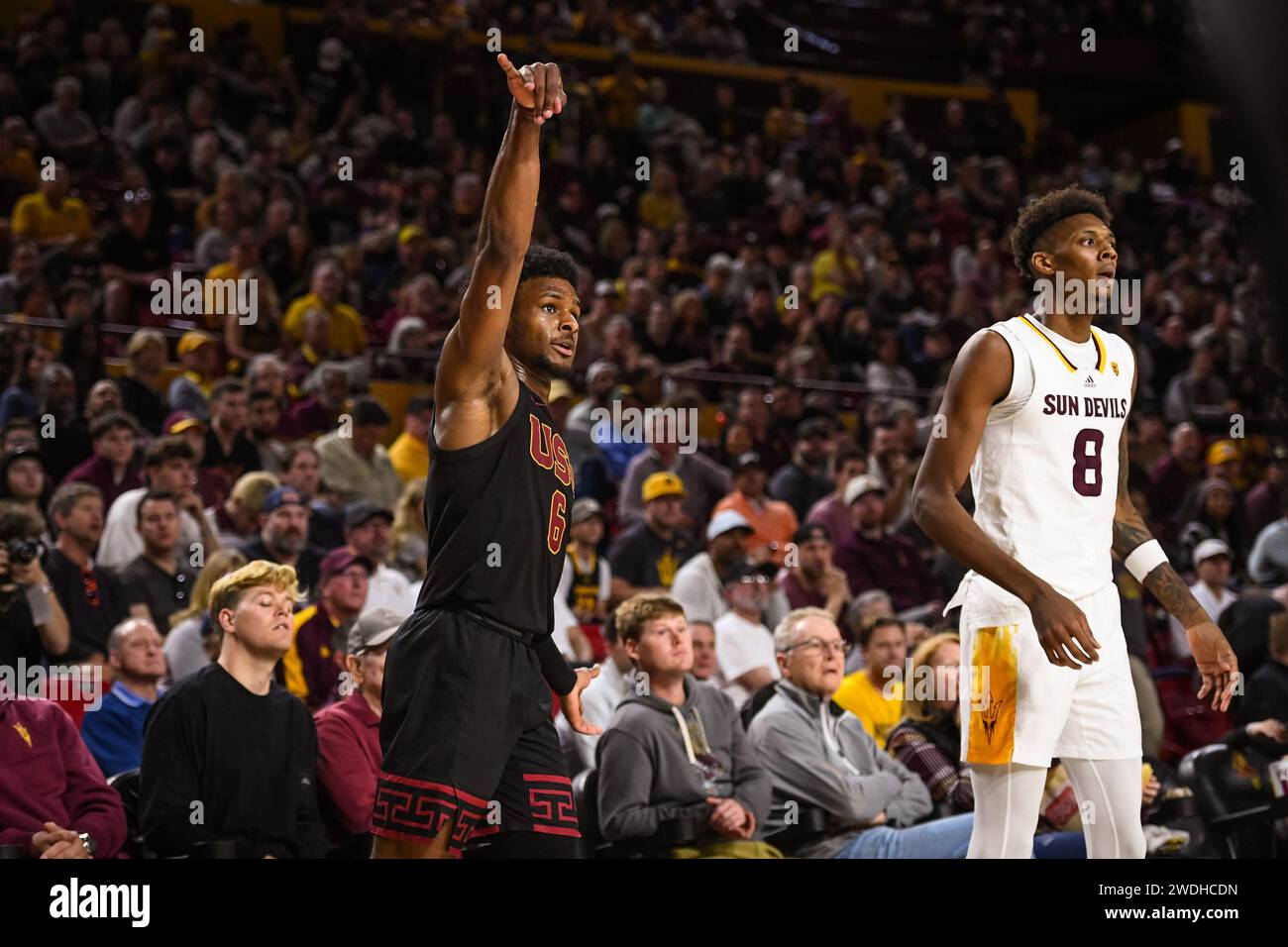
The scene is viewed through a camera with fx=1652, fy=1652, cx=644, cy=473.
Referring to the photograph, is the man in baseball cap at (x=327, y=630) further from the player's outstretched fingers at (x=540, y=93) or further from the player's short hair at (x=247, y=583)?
the player's outstretched fingers at (x=540, y=93)

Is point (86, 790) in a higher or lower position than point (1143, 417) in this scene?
lower

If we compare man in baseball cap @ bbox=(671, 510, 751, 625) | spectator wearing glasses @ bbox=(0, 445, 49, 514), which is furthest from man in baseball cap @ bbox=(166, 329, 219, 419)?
man in baseball cap @ bbox=(671, 510, 751, 625)

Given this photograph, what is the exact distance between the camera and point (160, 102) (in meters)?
11.9

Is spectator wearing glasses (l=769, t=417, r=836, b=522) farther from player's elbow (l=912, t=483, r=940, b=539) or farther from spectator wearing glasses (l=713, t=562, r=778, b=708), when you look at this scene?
player's elbow (l=912, t=483, r=940, b=539)

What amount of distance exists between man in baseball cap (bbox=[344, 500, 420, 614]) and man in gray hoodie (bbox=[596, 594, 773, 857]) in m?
1.81

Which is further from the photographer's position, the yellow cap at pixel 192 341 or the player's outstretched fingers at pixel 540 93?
the yellow cap at pixel 192 341

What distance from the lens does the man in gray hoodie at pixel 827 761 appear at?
586 centimetres

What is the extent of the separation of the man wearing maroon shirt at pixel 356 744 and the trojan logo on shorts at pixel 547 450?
1960 millimetres

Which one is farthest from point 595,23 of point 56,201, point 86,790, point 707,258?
point 86,790

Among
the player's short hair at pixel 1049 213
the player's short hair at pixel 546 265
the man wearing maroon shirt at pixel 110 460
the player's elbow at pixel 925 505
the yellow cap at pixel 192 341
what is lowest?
the player's elbow at pixel 925 505

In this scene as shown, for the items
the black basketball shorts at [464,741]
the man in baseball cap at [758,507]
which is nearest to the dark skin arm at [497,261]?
the black basketball shorts at [464,741]

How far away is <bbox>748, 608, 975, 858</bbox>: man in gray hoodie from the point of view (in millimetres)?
5859
